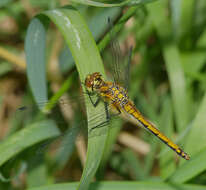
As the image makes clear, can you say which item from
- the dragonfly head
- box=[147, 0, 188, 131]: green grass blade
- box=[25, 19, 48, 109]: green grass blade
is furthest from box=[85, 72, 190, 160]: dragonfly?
box=[25, 19, 48, 109]: green grass blade

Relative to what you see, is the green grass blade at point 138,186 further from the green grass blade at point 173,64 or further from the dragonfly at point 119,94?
the green grass blade at point 173,64

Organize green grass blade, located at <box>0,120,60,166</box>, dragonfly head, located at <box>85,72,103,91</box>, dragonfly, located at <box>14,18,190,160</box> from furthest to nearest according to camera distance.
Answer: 1. dragonfly, located at <box>14,18,190,160</box>
2. dragonfly head, located at <box>85,72,103,91</box>
3. green grass blade, located at <box>0,120,60,166</box>

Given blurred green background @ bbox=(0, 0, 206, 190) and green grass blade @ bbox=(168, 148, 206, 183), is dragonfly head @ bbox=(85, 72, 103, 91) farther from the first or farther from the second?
green grass blade @ bbox=(168, 148, 206, 183)

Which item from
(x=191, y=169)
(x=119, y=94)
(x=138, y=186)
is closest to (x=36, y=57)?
(x=119, y=94)

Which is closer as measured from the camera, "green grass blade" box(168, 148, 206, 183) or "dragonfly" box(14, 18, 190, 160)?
"green grass blade" box(168, 148, 206, 183)

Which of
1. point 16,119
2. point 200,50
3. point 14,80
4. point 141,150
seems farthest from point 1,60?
point 200,50

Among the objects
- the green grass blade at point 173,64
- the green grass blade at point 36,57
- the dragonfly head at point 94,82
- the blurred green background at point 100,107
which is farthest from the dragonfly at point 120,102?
the green grass blade at point 36,57

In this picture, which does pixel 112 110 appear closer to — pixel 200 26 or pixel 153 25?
pixel 153 25
